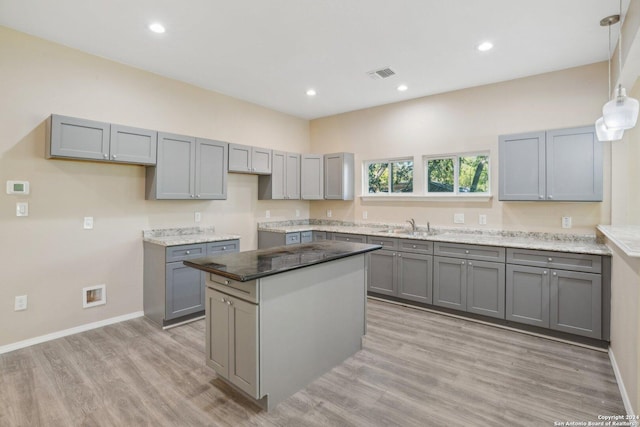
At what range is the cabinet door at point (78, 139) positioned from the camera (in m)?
2.98

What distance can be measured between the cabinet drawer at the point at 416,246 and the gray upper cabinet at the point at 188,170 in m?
2.48

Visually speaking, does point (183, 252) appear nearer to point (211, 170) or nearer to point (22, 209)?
point (211, 170)

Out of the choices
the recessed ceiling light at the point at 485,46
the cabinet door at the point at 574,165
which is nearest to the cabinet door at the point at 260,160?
the recessed ceiling light at the point at 485,46

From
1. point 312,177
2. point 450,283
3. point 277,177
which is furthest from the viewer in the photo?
point 312,177

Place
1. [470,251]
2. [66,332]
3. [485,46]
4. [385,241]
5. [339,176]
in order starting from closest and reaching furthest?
[485,46] < [66,332] < [470,251] < [385,241] < [339,176]

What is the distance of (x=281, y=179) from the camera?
17.2 ft

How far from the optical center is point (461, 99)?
14.5 feet

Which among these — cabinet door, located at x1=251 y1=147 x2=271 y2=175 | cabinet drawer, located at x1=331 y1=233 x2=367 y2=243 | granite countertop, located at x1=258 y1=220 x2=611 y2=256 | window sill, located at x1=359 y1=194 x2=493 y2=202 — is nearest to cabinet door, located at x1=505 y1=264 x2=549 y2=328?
granite countertop, located at x1=258 y1=220 x2=611 y2=256

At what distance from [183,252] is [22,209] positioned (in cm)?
148

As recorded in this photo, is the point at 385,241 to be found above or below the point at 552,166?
below

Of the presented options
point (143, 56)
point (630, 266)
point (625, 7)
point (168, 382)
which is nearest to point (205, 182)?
point (143, 56)

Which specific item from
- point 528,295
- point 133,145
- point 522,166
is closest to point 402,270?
point 528,295

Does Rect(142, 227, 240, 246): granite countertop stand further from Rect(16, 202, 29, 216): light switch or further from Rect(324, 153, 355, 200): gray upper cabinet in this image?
Rect(324, 153, 355, 200): gray upper cabinet

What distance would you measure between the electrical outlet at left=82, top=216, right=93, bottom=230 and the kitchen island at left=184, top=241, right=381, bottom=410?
1.95 m
